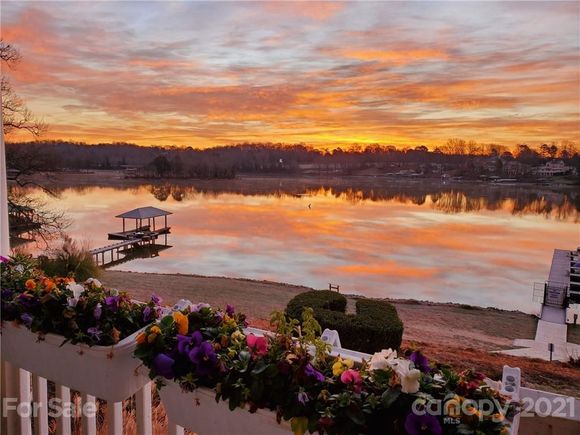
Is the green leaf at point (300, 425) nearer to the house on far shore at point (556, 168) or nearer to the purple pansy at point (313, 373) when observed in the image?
the purple pansy at point (313, 373)

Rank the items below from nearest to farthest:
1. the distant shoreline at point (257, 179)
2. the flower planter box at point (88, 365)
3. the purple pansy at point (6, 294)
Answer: the flower planter box at point (88, 365)
the purple pansy at point (6, 294)
the distant shoreline at point (257, 179)

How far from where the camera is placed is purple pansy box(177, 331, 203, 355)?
2.62 feet

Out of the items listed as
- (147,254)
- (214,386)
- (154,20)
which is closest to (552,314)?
(147,254)

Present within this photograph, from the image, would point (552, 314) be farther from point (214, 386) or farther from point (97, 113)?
point (214, 386)

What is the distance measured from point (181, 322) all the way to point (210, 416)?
177 millimetres

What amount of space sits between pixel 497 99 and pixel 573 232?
3.55 ft

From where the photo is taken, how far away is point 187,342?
81 centimetres

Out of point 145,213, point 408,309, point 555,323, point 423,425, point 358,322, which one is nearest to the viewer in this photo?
point 423,425

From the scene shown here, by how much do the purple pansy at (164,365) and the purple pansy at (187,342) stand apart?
2 centimetres

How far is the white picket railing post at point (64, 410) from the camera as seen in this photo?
1.12 meters

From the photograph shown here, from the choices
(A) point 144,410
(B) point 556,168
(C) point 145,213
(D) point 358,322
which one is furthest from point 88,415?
(C) point 145,213

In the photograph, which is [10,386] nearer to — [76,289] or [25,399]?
[25,399]

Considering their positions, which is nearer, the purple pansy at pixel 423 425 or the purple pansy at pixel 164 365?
the purple pansy at pixel 423 425

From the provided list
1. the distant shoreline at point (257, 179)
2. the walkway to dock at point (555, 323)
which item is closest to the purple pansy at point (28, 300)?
the distant shoreline at point (257, 179)
